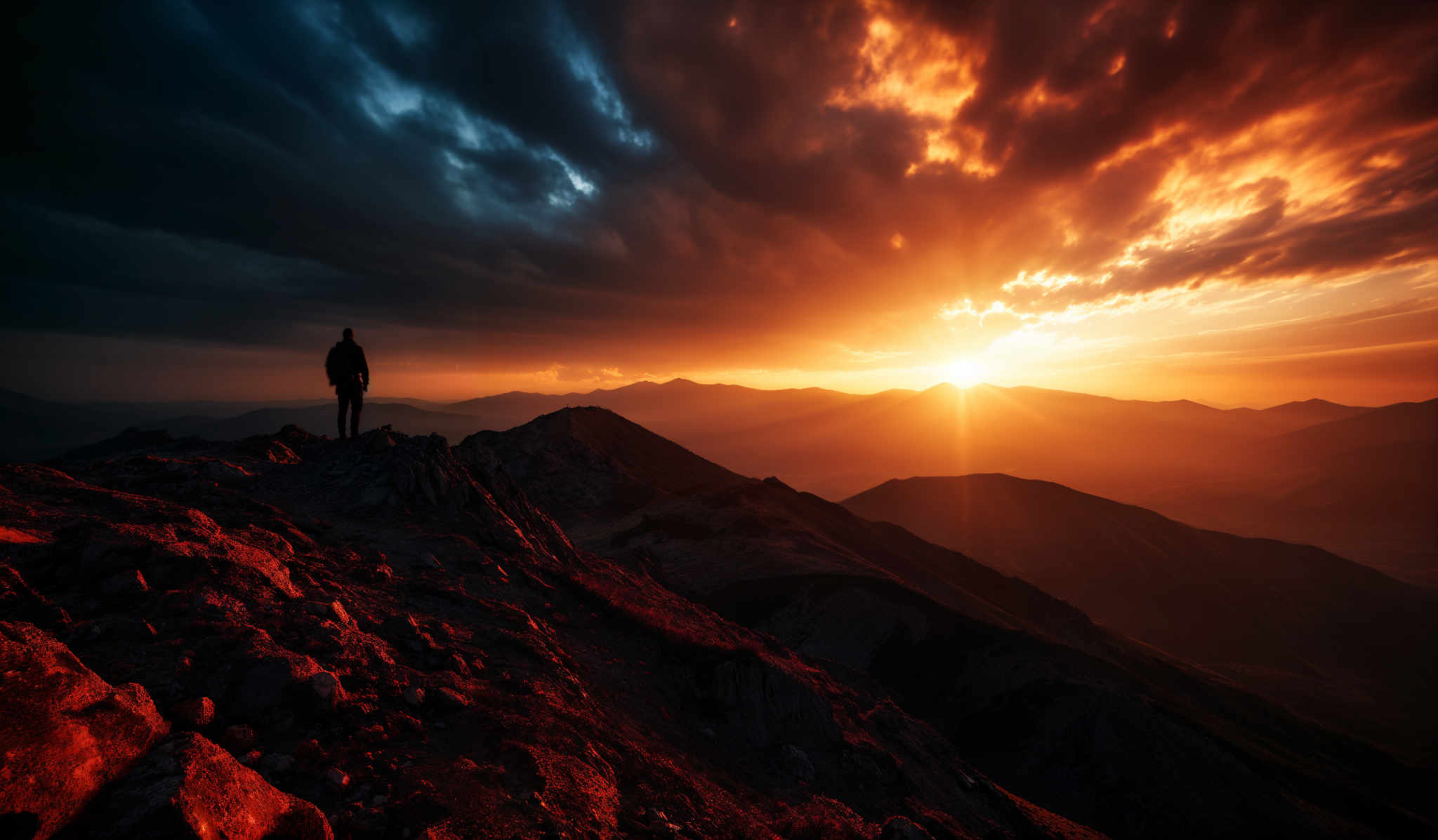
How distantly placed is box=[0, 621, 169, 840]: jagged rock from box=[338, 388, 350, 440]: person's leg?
16618mm

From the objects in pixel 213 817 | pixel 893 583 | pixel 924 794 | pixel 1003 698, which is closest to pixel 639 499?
pixel 893 583

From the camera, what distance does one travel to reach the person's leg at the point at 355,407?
64.6 feet

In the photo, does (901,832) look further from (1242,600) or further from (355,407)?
(1242,600)

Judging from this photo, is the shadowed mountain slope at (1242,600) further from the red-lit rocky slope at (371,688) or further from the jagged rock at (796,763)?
the red-lit rocky slope at (371,688)

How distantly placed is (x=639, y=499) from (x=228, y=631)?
58384mm


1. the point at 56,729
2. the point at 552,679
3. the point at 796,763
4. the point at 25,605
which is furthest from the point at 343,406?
the point at 796,763

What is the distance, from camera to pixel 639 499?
6494 cm

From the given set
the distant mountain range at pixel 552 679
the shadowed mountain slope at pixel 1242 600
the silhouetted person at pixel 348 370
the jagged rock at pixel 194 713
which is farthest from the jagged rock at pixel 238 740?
the shadowed mountain slope at pixel 1242 600

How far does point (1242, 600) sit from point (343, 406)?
133 metres

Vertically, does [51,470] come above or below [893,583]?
above

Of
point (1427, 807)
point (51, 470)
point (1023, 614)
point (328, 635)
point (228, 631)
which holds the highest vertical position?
point (51, 470)

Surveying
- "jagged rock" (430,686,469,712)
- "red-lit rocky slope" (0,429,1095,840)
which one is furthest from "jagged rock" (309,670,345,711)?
"jagged rock" (430,686,469,712)

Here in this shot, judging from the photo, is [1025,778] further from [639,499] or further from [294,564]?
[639,499]

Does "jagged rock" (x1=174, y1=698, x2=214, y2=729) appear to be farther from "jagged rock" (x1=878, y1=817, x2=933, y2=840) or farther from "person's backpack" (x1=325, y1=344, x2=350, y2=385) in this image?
"person's backpack" (x1=325, y1=344, x2=350, y2=385)
